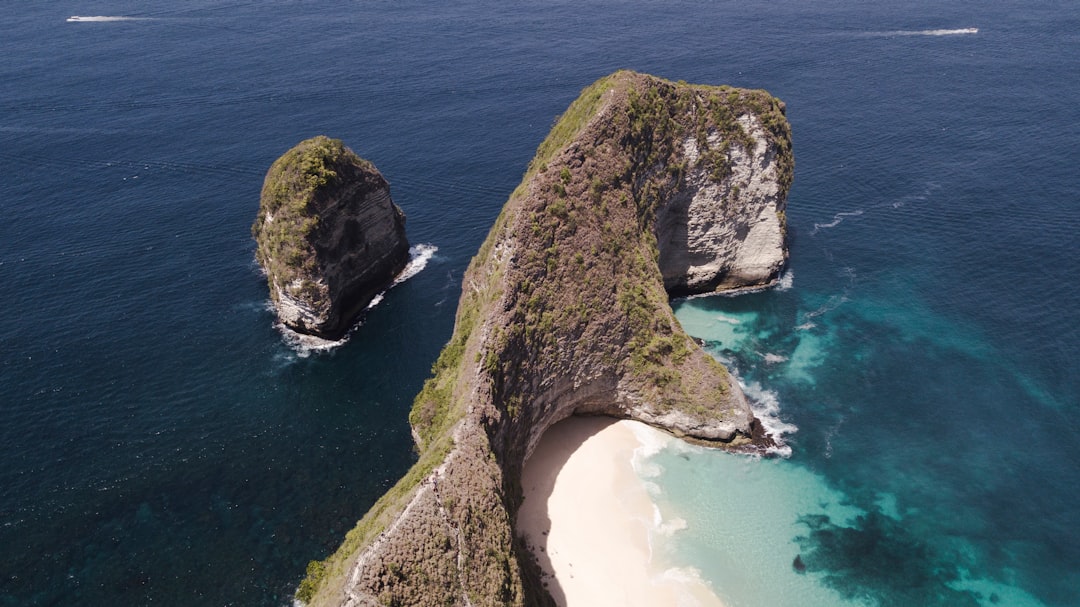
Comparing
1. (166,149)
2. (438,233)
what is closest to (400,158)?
(438,233)

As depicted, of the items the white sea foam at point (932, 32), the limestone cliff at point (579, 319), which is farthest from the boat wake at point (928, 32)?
the limestone cliff at point (579, 319)

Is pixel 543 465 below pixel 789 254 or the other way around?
below

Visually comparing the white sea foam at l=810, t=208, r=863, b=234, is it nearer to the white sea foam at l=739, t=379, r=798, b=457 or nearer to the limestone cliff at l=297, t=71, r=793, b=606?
the limestone cliff at l=297, t=71, r=793, b=606

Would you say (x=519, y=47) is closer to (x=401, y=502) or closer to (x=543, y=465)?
(x=543, y=465)

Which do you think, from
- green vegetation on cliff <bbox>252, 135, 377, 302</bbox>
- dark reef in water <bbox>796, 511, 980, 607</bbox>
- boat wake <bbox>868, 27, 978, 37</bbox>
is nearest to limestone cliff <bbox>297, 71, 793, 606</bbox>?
dark reef in water <bbox>796, 511, 980, 607</bbox>

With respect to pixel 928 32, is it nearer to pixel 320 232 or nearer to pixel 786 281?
pixel 786 281

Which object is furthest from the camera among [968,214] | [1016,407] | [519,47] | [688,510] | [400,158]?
[519,47]

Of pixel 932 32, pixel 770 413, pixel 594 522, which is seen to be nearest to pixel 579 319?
pixel 594 522
